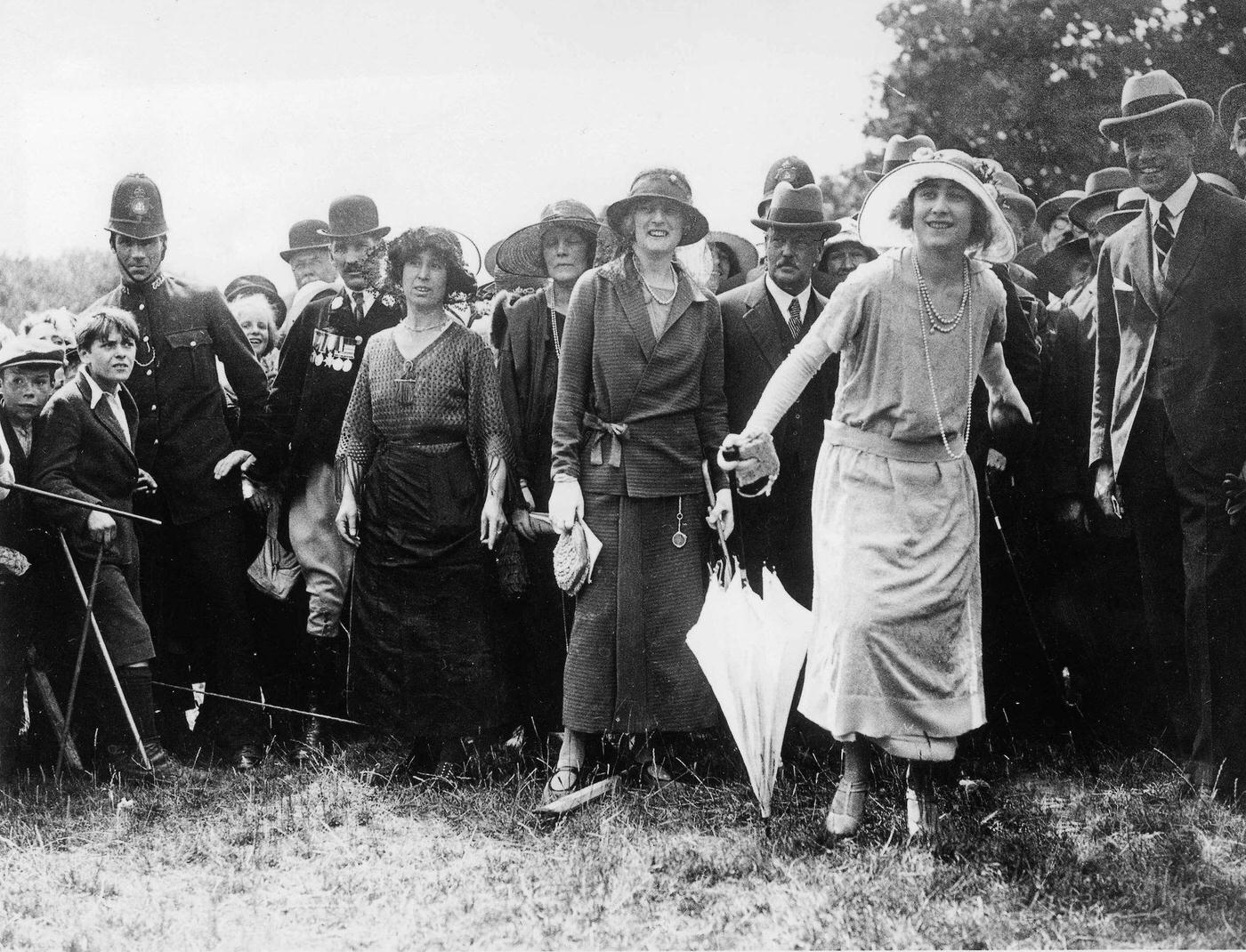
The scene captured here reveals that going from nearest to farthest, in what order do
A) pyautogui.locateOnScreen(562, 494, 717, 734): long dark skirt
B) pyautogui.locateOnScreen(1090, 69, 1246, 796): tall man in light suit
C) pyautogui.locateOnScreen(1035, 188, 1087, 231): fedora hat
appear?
pyautogui.locateOnScreen(1090, 69, 1246, 796): tall man in light suit → pyautogui.locateOnScreen(562, 494, 717, 734): long dark skirt → pyautogui.locateOnScreen(1035, 188, 1087, 231): fedora hat

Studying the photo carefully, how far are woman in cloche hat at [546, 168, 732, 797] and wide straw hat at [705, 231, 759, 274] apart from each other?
2547 millimetres

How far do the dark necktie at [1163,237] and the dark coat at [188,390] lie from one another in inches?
155

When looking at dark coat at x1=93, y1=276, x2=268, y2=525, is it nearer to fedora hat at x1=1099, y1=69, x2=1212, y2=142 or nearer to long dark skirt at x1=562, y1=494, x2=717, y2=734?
long dark skirt at x1=562, y1=494, x2=717, y2=734

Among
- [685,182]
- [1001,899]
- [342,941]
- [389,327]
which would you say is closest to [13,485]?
[389,327]

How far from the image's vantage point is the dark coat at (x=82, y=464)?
5273 millimetres

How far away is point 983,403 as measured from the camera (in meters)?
5.30

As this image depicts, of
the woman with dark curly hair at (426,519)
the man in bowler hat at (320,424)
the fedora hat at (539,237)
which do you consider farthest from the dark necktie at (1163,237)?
the man in bowler hat at (320,424)

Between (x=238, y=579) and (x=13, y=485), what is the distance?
1.28m

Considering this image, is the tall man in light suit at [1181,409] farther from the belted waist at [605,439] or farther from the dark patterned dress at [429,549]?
the dark patterned dress at [429,549]

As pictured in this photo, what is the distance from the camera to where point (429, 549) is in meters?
5.28

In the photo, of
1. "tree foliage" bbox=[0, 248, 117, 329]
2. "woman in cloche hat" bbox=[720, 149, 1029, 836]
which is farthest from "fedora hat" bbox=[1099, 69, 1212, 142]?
"tree foliage" bbox=[0, 248, 117, 329]

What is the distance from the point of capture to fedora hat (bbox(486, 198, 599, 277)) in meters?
5.72

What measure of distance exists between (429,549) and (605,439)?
92 cm

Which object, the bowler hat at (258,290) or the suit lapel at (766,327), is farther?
the bowler hat at (258,290)
